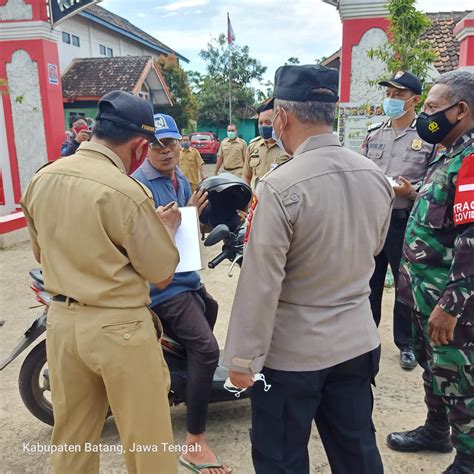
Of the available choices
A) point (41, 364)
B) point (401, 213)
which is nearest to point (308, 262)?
point (41, 364)

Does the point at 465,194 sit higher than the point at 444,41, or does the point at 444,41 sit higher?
the point at 444,41

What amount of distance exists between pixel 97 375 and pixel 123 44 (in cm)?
2356

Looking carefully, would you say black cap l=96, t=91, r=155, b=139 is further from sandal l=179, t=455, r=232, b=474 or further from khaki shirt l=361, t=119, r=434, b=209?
khaki shirt l=361, t=119, r=434, b=209

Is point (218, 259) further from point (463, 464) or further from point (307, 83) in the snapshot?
point (463, 464)

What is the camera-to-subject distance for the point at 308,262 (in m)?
1.51

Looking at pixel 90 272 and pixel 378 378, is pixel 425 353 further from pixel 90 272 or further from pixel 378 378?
pixel 90 272

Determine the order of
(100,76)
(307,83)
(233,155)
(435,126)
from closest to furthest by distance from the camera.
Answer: (307,83) < (435,126) < (233,155) < (100,76)

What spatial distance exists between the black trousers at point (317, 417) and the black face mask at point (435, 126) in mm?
1088

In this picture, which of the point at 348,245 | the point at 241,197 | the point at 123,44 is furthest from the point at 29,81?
the point at 123,44

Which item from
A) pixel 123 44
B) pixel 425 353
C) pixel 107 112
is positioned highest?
pixel 123 44

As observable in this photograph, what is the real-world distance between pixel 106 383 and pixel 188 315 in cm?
68

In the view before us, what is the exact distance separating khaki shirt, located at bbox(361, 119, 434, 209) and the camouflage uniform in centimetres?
113

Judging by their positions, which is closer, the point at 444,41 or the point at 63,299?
the point at 63,299

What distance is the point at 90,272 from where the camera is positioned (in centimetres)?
160
